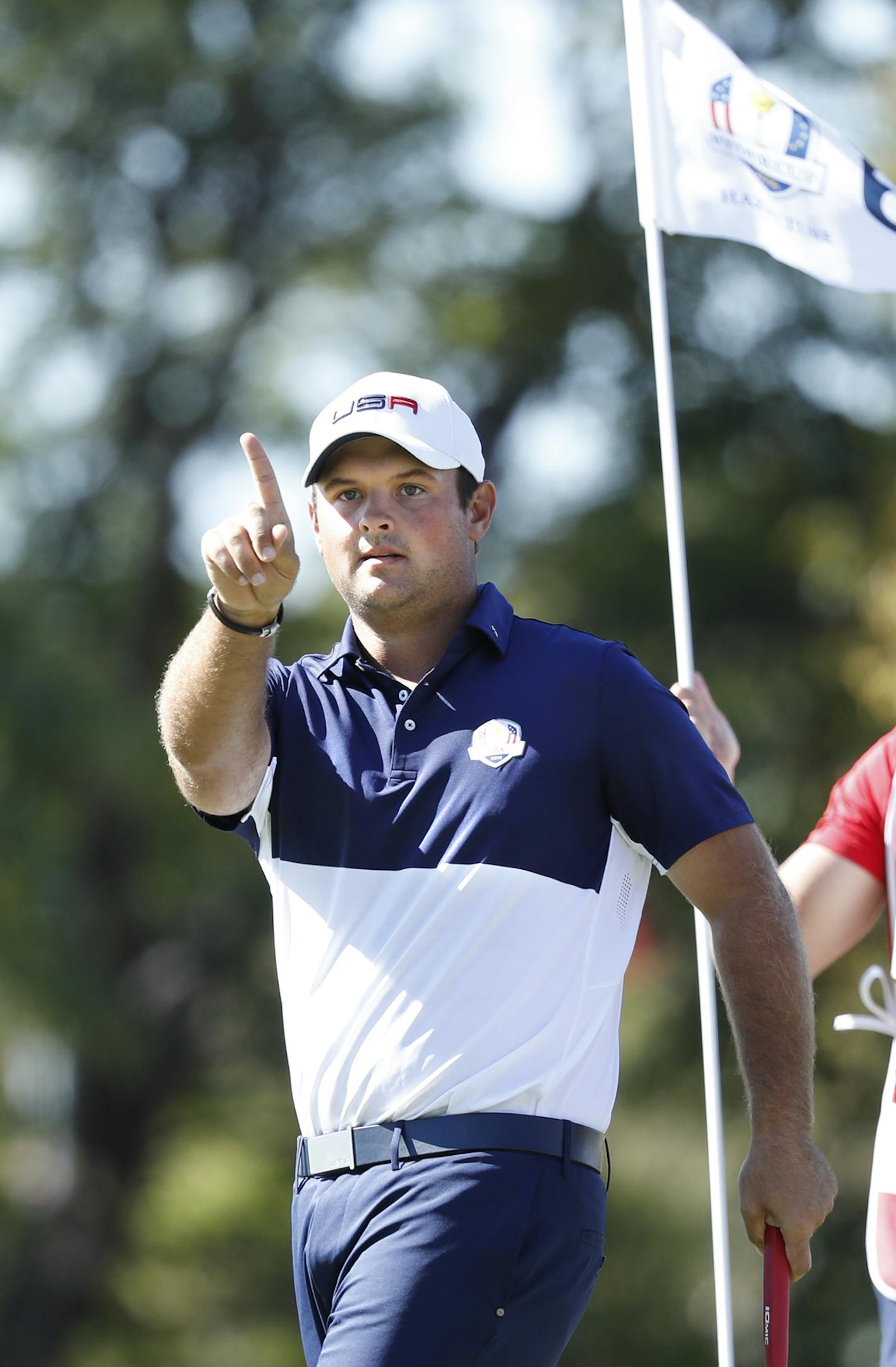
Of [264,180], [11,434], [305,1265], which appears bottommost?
[305,1265]

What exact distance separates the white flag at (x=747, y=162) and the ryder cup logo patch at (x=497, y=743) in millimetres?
2281

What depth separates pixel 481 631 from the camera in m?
2.97

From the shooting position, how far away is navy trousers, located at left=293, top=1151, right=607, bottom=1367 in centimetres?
262

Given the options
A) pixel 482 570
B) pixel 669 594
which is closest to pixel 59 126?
pixel 482 570

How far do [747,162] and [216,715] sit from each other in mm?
2653

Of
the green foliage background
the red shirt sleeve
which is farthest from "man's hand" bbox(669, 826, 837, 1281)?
the green foliage background

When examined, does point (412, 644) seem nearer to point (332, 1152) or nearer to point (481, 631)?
point (481, 631)

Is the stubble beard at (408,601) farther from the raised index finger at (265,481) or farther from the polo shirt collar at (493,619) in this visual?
the raised index finger at (265,481)

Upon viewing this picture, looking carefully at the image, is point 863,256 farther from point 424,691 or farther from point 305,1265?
point 305,1265

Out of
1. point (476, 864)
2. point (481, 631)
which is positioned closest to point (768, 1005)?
point (476, 864)

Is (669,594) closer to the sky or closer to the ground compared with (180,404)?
closer to the ground

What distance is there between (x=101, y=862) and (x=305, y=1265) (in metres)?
11.3

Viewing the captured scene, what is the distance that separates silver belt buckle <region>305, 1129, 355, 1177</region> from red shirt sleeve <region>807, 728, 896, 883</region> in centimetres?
139

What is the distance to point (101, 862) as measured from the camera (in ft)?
45.5
